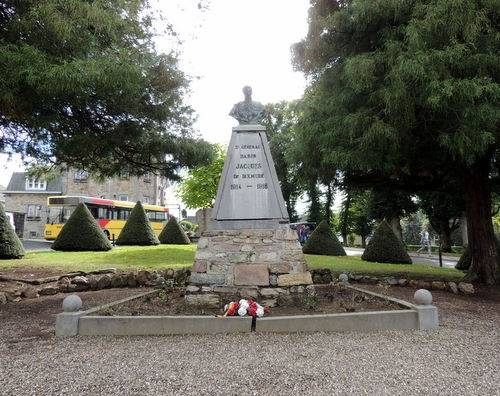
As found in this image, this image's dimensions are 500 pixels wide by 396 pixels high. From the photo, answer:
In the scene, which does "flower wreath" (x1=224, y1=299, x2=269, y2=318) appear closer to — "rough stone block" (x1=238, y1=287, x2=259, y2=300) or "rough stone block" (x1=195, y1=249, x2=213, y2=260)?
"rough stone block" (x1=238, y1=287, x2=259, y2=300)

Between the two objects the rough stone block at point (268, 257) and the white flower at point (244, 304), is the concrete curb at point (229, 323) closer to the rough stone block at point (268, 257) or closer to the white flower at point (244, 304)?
the white flower at point (244, 304)

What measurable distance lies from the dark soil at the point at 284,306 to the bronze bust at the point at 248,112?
10.6 feet

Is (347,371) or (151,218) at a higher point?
(151,218)

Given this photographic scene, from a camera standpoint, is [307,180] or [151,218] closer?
[307,180]

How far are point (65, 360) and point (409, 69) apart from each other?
639 cm

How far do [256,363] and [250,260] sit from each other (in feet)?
7.95

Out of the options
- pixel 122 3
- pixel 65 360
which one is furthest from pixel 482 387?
pixel 122 3

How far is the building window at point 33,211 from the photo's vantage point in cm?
3997

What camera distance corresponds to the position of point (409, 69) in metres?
6.55

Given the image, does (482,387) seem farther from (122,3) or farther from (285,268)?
(122,3)

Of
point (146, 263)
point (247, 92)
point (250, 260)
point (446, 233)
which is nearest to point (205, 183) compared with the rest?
point (446, 233)

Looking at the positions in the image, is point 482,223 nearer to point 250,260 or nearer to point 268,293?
point 268,293

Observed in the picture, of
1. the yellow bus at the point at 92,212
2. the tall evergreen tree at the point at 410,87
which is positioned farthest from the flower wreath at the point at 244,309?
the yellow bus at the point at 92,212

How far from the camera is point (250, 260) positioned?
654 cm
